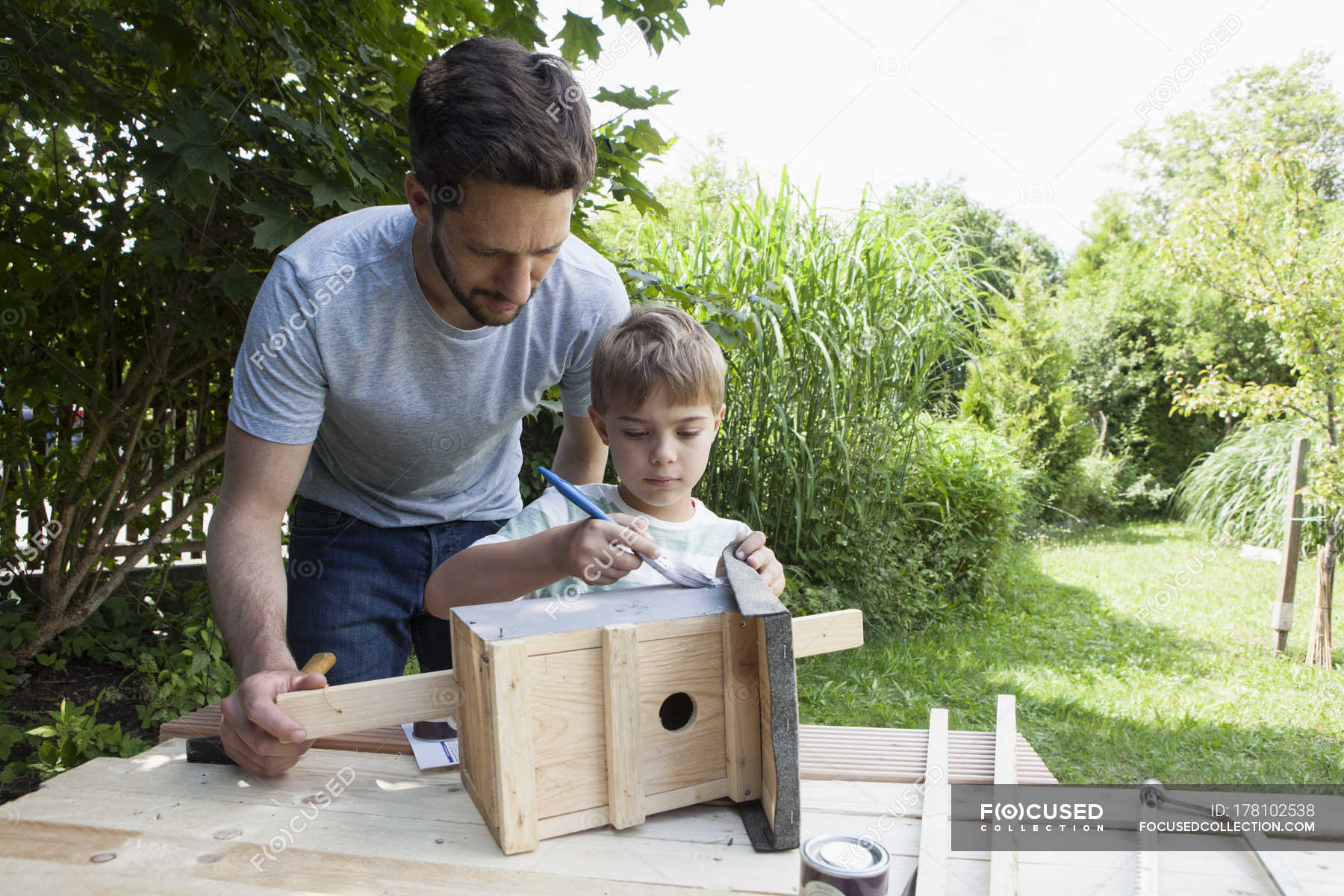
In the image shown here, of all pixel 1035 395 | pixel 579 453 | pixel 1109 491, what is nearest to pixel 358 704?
pixel 579 453

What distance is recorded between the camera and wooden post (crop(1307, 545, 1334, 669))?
5.93m

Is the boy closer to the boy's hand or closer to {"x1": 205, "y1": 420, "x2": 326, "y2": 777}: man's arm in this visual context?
the boy's hand

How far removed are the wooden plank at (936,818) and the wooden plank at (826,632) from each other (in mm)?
237

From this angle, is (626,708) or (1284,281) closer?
(626,708)

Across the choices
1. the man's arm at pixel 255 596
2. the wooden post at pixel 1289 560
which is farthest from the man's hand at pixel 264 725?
the wooden post at pixel 1289 560

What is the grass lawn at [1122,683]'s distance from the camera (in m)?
4.38

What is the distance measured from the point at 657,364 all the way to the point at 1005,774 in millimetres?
935

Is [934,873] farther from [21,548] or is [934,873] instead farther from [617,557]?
[21,548]

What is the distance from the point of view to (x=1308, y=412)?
667cm

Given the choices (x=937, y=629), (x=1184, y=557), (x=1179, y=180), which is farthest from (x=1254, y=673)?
(x=1179, y=180)

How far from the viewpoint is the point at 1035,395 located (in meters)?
12.9

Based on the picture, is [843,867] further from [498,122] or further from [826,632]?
[498,122]

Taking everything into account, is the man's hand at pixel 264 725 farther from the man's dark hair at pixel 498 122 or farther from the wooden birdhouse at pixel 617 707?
the man's dark hair at pixel 498 122

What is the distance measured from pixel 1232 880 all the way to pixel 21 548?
16.3ft
